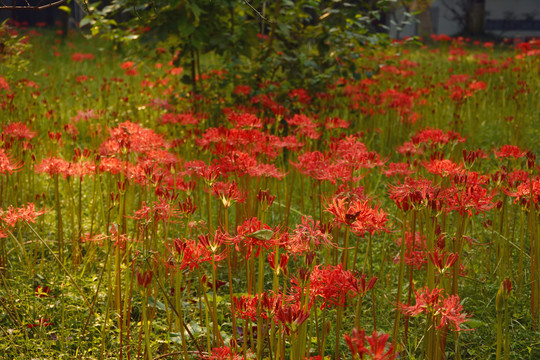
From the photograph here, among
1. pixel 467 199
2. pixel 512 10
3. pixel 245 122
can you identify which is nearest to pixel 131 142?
pixel 245 122

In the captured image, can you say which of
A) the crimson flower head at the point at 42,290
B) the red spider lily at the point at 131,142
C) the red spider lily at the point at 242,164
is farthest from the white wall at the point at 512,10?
the crimson flower head at the point at 42,290

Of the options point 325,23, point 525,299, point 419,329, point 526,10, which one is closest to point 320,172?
point 419,329

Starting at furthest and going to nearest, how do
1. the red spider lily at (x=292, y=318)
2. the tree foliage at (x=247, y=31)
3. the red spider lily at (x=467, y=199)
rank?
the tree foliage at (x=247, y=31) < the red spider lily at (x=467, y=199) < the red spider lily at (x=292, y=318)

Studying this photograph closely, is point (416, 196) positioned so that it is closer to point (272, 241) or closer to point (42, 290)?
point (272, 241)

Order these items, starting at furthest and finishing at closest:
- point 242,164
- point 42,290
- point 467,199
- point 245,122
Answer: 1. point 245,122
2. point 42,290
3. point 242,164
4. point 467,199

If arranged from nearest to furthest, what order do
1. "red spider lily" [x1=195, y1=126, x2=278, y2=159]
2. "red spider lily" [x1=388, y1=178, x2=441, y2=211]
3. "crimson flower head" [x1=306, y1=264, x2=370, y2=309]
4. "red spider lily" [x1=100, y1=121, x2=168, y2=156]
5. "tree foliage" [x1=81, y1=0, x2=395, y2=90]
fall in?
1. "crimson flower head" [x1=306, y1=264, x2=370, y2=309]
2. "red spider lily" [x1=388, y1=178, x2=441, y2=211]
3. "red spider lily" [x1=100, y1=121, x2=168, y2=156]
4. "red spider lily" [x1=195, y1=126, x2=278, y2=159]
5. "tree foliage" [x1=81, y1=0, x2=395, y2=90]

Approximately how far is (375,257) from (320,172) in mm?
939

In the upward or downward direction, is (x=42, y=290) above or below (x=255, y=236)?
below

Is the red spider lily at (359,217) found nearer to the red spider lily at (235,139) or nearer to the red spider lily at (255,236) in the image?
the red spider lily at (255,236)

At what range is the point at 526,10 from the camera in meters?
31.9

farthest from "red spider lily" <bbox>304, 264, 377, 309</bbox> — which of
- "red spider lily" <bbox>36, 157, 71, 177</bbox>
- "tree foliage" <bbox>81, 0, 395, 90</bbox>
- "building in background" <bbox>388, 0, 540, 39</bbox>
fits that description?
"building in background" <bbox>388, 0, 540, 39</bbox>

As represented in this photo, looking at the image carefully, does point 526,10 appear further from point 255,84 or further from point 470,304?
point 470,304

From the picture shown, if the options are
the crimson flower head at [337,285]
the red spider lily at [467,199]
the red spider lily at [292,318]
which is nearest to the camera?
the red spider lily at [292,318]

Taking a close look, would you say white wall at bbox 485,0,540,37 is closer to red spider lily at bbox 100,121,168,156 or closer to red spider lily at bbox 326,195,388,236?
red spider lily at bbox 100,121,168,156
